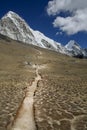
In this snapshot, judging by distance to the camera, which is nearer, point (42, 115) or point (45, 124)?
point (45, 124)

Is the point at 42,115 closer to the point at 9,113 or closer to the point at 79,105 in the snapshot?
the point at 9,113

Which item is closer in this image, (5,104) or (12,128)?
(12,128)

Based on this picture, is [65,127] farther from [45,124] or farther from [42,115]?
[42,115]

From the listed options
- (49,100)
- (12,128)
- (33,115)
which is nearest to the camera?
(12,128)

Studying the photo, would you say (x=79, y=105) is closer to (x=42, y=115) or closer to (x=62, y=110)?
(x=62, y=110)

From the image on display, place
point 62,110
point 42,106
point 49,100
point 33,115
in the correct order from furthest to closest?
point 49,100 < point 42,106 < point 62,110 < point 33,115

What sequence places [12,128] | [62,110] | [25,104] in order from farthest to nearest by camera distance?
[25,104] < [62,110] < [12,128]

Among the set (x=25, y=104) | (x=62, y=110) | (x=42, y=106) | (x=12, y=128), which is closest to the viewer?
(x=12, y=128)

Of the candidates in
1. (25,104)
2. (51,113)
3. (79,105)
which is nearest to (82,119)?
(51,113)

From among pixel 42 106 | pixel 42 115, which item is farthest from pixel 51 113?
pixel 42 106
